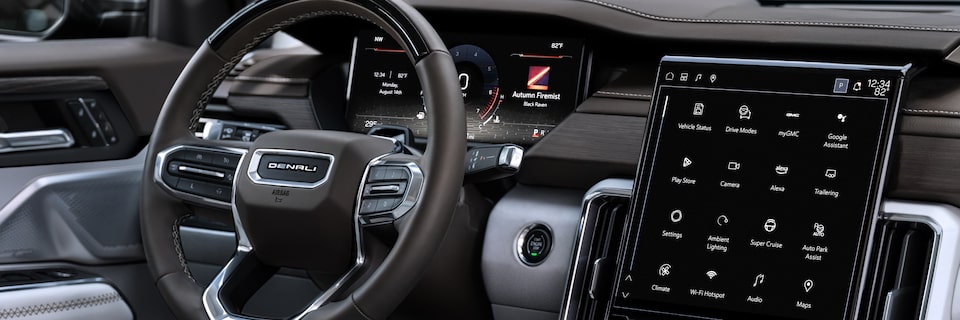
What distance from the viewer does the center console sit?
1.24 meters

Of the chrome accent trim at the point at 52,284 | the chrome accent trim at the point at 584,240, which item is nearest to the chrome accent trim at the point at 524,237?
the chrome accent trim at the point at 584,240

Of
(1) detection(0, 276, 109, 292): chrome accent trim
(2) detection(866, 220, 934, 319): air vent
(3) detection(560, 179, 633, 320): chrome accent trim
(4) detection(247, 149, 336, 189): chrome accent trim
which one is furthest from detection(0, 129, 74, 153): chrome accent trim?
(2) detection(866, 220, 934, 319): air vent

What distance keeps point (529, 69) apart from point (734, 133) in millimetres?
378

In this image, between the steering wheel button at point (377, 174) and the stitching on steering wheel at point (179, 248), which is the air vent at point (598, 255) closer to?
the steering wheel button at point (377, 174)

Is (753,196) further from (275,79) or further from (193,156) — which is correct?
(275,79)

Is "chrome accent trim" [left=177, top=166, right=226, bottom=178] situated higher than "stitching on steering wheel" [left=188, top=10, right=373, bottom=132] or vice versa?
"stitching on steering wheel" [left=188, top=10, right=373, bottom=132]

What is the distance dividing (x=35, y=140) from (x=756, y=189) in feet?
3.50

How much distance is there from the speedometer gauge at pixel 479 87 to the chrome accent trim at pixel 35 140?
627 millimetres

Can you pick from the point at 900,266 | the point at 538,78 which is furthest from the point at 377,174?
the point at 900,266

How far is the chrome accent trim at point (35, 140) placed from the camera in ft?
5.30

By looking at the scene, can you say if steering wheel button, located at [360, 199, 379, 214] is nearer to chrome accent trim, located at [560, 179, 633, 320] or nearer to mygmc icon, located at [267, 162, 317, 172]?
mygmc icon, located at [267, 162, 317, 172]

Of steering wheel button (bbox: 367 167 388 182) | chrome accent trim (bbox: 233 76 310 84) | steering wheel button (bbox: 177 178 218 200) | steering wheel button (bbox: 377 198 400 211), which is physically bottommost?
steering wheel button (bbox: 177 178 218 200)

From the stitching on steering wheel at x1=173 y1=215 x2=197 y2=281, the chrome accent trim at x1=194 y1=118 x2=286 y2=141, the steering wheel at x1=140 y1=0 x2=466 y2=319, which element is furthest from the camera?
the chrome accent trim at x1=194 y1=118 x2=286 y2=141

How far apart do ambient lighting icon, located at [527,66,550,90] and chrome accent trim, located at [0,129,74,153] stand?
→ 724 millimetres
